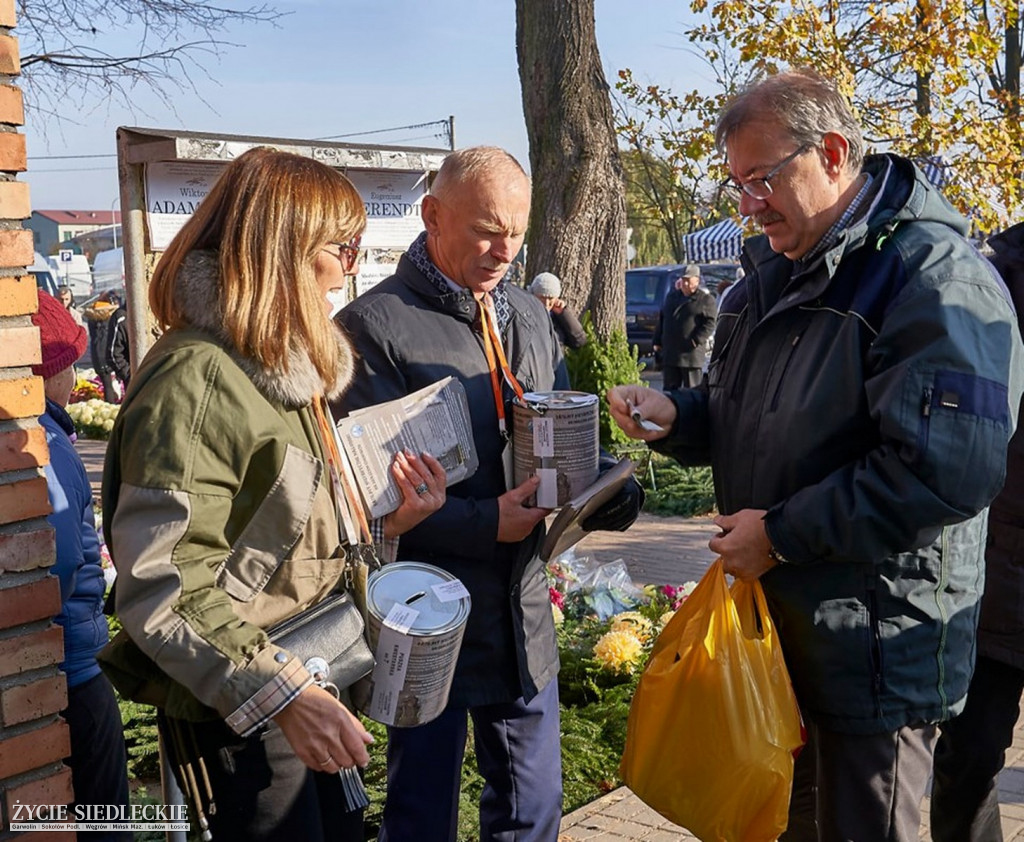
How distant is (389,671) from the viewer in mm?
2137

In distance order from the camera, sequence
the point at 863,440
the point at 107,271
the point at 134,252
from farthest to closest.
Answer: the point at 107,271 < the point at 134,252 < the point at 863,440

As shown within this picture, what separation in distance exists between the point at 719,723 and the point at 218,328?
54.2 inches

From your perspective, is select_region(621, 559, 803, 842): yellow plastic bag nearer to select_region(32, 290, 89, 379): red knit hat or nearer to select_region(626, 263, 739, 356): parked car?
select_region(32, 290, 89, 379): red knit hat

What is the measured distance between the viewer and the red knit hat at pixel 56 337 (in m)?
2.93

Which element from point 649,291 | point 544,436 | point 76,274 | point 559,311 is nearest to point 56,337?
point 544,436

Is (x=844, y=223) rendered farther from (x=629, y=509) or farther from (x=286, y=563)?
(x=286, y=563)

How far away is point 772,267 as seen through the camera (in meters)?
2.63

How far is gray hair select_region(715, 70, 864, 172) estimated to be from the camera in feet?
7.79

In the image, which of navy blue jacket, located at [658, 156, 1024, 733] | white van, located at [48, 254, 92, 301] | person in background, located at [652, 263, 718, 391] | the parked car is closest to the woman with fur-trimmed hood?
navy blue jacket, located at [658, 156, 1024, 733]

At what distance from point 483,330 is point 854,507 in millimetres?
1074

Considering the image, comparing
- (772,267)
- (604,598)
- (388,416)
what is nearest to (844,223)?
(772,267)

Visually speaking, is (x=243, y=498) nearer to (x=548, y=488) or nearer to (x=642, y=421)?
(x=548, y=488)

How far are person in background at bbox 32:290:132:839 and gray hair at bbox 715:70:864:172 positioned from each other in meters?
1.80

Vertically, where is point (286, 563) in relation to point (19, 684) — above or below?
above
